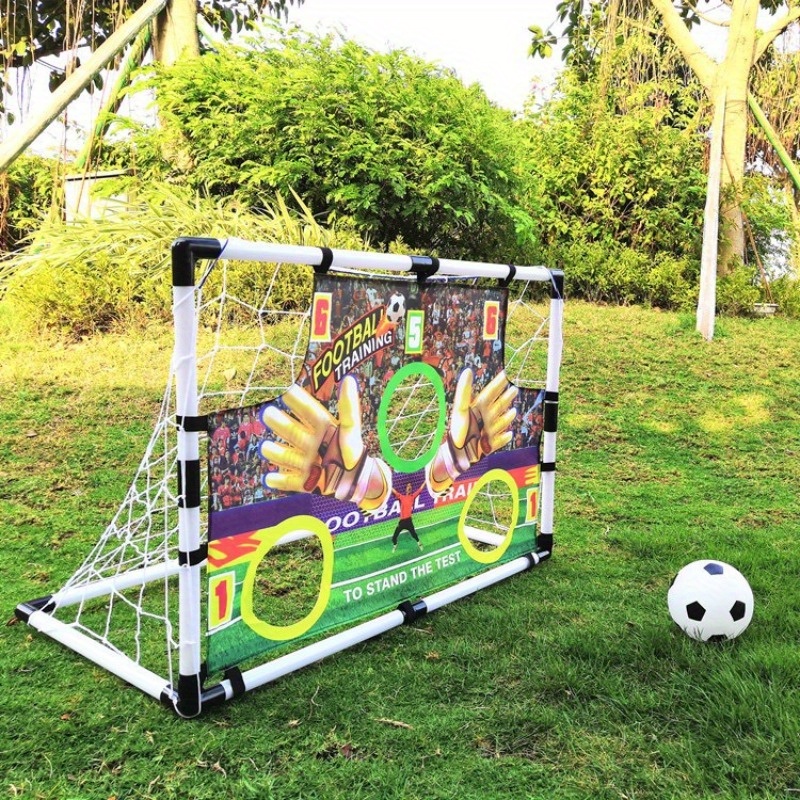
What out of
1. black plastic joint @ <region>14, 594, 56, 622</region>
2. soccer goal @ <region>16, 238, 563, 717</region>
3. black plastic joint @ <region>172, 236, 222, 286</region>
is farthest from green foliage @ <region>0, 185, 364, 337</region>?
black plastic joint @ <region>172, 236, 222, 286</region>

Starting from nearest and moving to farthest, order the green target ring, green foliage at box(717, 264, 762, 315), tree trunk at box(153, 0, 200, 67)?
the green target ring < tree trunk at box(153, 0, 200, 67) < green foliage at box(717, 264, 762, 315)

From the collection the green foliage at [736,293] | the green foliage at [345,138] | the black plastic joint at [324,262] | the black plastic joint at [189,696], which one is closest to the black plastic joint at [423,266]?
the black plastic joint at [324,262]

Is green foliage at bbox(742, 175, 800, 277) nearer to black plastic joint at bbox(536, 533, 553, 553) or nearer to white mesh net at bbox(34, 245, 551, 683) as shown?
white mesh net at bbox(34, 245, 551, 683)

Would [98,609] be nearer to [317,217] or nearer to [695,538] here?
[695,538]

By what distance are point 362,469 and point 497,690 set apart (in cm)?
100

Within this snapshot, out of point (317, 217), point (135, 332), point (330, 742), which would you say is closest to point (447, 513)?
point (330, 742)

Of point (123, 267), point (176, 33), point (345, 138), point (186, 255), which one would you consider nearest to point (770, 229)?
point (345, 138)

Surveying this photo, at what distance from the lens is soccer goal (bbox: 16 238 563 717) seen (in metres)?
2.60

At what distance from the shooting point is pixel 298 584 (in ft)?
12.5

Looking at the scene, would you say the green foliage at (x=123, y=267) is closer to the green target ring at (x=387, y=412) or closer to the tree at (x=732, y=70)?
the green target ring at (x=387, y=412)

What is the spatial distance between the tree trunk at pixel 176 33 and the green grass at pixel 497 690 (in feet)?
19.3

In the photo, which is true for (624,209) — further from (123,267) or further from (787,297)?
(123,267)

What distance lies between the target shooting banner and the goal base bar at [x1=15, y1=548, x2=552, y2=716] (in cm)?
7

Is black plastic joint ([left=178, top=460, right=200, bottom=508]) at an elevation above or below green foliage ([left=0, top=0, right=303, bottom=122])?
below
